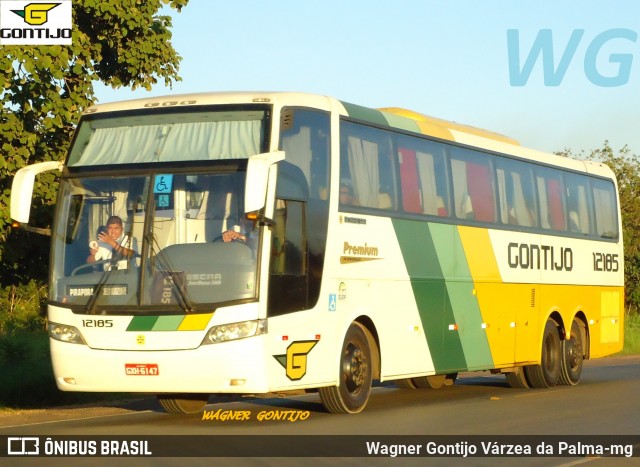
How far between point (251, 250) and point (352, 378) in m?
2.61

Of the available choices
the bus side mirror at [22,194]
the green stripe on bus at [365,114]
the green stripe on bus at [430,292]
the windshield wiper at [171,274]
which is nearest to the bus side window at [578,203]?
the green stripe on bus at [430,292]

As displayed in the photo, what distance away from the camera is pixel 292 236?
47.8 ft

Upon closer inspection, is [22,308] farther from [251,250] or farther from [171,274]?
[251,250]

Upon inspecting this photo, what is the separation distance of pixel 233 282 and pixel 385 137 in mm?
3969

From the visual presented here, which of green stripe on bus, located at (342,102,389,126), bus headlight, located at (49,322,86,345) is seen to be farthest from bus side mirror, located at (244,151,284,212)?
green stripe on bus, located at (342,102,389,126)

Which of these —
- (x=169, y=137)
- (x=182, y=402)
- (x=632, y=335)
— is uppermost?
(x=169, y=137)

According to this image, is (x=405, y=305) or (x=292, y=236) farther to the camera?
(x=405, y=305)

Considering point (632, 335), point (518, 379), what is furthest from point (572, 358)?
point (632, 335)

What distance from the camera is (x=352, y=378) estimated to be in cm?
1569

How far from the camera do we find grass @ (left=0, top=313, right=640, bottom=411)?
18.1 meters

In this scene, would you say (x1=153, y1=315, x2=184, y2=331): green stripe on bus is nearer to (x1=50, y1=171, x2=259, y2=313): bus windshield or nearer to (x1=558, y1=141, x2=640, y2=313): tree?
(x1=50, y1=171, x2=259, y2=313): bus windshield
